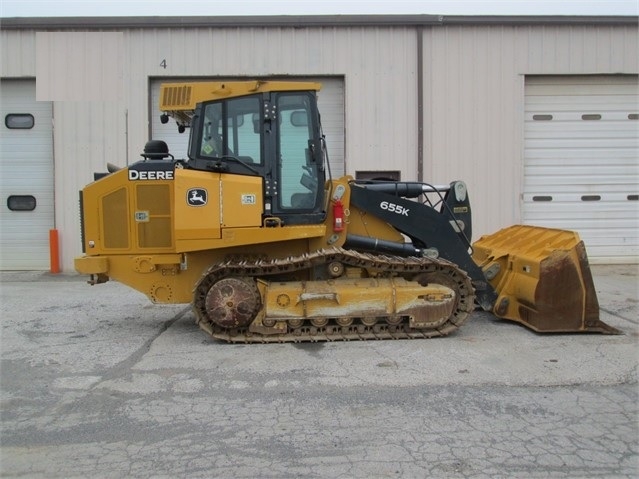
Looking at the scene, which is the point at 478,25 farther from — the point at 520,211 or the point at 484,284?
the point at 484,284

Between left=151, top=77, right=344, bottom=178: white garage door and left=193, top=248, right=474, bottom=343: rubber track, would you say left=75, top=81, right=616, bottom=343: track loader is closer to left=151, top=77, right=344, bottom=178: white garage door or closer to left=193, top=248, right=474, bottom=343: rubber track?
left=193, top=248, right=474, bottom=343: rubber track

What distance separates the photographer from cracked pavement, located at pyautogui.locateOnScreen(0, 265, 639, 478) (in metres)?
3.55

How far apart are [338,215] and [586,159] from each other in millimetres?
8635

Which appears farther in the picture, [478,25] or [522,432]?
[478,25]

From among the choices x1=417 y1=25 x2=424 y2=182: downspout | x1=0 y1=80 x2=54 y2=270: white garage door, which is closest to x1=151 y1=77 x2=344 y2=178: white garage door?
x1=417 y1=25 x2=424 y2=182: downspout

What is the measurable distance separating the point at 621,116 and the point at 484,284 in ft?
27.4

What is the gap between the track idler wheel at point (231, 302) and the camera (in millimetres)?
6156

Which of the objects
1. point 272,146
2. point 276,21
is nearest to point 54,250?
point 276,21

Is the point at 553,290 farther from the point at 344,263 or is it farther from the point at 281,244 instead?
the point at 281,244

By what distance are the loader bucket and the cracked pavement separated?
0.18 metres

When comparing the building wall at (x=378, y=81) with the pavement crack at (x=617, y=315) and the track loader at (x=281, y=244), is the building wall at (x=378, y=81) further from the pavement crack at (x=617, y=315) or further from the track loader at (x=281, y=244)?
the track loader at (x=281, y=244)

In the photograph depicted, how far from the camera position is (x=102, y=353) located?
607 centimetres

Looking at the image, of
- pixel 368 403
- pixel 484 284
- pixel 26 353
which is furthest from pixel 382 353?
pixel 26 353

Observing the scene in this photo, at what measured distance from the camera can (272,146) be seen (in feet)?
21.1
